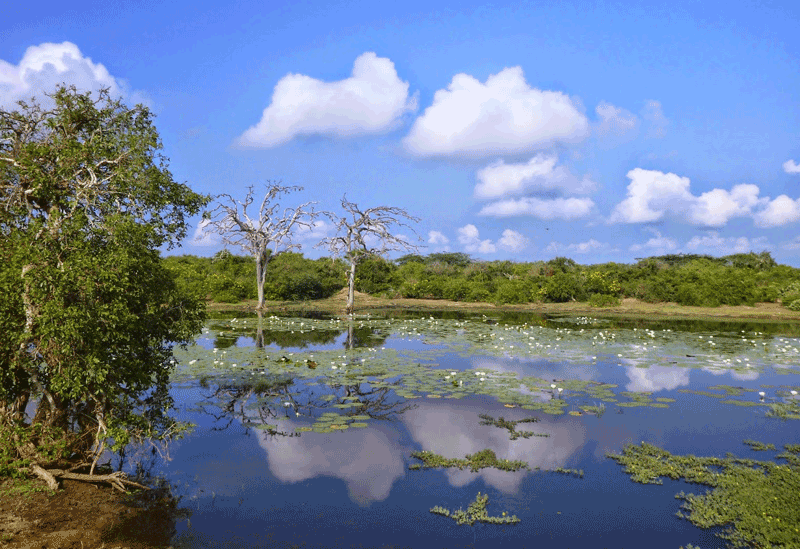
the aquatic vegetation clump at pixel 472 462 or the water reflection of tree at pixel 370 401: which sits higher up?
the water reflection of tree at pixel 370 401

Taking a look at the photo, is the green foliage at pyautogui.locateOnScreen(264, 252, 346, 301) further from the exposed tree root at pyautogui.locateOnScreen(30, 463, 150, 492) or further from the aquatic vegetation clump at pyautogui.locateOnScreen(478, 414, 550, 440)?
the exposed tree root at pyautogui.locateOnScreen(30, 463, 150, 492)

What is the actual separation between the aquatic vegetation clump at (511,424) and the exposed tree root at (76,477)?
621cm

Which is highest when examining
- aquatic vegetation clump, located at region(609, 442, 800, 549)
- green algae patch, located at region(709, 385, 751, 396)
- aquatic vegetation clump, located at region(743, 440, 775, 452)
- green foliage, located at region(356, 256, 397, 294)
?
green foliage, located at region(356, 256, 397, 294)

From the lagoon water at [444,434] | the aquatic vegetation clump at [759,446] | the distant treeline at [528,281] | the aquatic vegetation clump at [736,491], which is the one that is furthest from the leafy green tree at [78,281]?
the distant treeline at [528,281]

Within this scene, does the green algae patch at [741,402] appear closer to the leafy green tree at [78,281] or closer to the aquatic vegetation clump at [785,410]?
the aquatic vegetation clump at [785,410]

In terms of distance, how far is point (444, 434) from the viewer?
9.82 metres

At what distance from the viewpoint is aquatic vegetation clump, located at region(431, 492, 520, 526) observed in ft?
21.7

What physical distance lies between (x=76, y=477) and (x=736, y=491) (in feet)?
29.1

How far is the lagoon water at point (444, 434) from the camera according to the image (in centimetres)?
653

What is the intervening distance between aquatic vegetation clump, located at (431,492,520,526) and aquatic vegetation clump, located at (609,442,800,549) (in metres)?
2.27

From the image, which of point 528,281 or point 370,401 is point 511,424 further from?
point 528,281

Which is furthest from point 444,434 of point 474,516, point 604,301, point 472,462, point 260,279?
point 604,301

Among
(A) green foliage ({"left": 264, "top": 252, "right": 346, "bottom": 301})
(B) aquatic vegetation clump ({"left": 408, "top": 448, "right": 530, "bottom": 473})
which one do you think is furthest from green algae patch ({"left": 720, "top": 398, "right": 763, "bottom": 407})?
(A) green foliage ({"left": 264, "top": 252, "right": 346, "bottom": 301})

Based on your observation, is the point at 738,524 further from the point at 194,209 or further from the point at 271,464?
the point at 194,209
